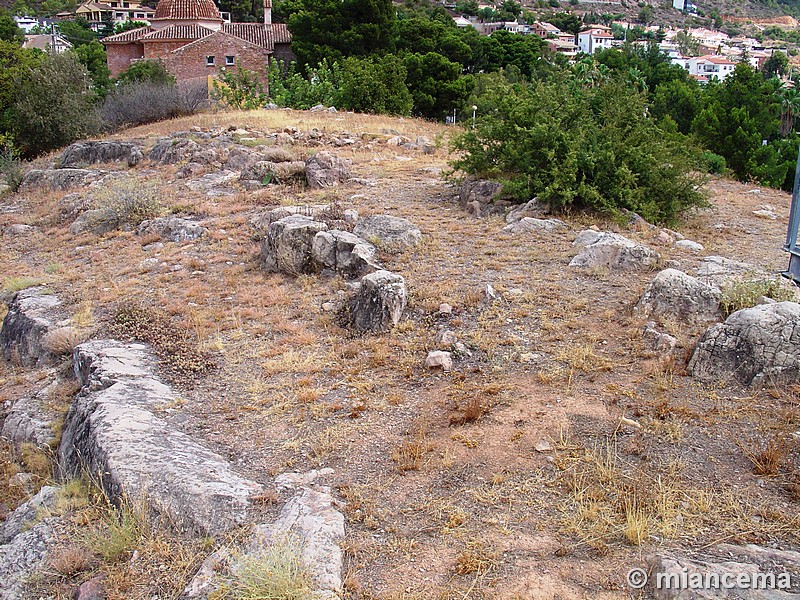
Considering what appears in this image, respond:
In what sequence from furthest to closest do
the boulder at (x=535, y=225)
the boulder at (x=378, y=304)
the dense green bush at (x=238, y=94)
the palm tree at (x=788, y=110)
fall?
the palm tree at (x=788, y=110) < the dense green bush at (x=238, y=94) < the boulder at (x=535, y=225) < the boulder at (x=378, y=304)

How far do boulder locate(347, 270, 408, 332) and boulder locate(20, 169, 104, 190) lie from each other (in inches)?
355

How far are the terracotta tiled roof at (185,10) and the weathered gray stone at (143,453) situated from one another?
115ft

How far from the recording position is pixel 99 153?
14297mm

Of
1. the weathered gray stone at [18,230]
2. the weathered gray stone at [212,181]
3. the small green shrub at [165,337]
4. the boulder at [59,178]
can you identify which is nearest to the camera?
the small green shrub at [165,337]

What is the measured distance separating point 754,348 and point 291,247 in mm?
4541

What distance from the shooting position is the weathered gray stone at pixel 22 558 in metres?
3.28

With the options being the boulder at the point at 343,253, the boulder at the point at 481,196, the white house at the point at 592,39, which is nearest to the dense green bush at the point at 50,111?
the boulder at the point at 481,196

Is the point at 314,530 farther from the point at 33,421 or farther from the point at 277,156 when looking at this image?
the point at 277,156

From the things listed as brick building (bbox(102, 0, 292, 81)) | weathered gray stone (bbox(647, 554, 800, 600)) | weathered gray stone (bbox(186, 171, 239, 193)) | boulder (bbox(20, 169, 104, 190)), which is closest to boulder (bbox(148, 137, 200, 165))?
boulder (bbox(20, 169, 104, 190))

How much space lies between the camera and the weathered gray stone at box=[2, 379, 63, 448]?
5066 millimetres

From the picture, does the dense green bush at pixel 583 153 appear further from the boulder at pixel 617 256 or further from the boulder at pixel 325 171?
the boulder at pixel 325 171

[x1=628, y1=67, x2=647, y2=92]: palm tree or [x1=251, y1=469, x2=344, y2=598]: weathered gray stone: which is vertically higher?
[x1=628, y1=67, x2=647, y2=92]: palm tree

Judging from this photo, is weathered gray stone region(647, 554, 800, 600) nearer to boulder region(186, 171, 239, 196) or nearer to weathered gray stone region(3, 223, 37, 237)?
boulder region(186, 171, 239, 196)

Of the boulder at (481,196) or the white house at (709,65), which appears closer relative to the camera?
the boulder at (481,196)
